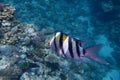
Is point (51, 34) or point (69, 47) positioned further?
point (51, 34)

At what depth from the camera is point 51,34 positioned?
10.4 meters

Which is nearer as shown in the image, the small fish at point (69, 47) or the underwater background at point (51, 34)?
the small fish at point (69, 47)

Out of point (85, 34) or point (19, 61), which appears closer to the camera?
point (19, 61)

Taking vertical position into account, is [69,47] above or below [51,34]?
above

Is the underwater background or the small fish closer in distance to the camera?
the small fish

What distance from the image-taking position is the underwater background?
7.44 metres

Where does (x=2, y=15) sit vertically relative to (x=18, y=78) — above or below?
above

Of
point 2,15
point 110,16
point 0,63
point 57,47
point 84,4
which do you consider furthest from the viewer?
point 84,4

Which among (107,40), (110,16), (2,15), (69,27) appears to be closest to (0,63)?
(2,15)

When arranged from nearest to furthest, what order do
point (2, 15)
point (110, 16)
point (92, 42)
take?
point (2, 15), point (92, 42), point (110, 16)

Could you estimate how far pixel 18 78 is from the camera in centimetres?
699

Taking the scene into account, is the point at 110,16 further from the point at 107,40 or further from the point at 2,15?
the point at 2,15

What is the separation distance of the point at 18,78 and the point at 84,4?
921cm

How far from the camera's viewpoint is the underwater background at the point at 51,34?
744 centimetres
